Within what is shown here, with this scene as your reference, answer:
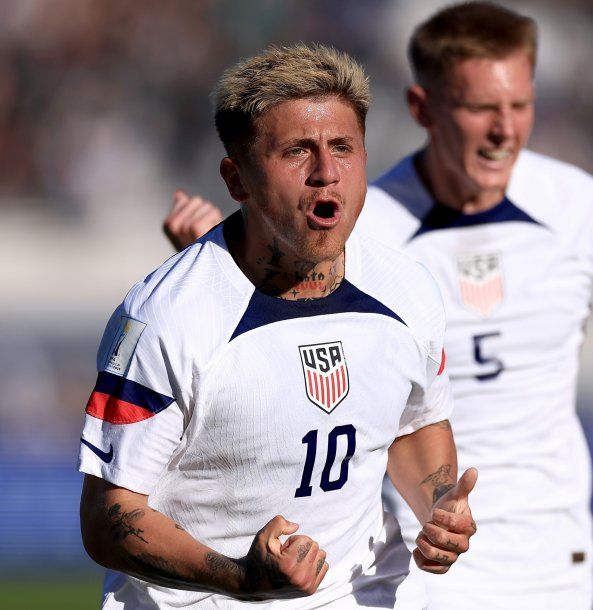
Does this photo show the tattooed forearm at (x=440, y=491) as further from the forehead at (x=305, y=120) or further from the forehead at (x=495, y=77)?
the forehead at (x=495, y=77)

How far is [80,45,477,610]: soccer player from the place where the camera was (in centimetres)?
288

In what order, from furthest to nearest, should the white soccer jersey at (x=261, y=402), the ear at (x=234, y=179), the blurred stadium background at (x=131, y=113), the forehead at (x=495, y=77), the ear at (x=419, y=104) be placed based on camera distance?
the blurred stadium background at (x=131, y=113) → the ear at (x=419, y=104) → the forehead at (x=495, y=77) → the ear at (x=234, y=179) → the white soccer jersey at (x=261, y=402)

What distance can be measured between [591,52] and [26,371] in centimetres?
709

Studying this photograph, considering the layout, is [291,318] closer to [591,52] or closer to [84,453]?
[84,453]

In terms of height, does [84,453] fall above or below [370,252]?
below

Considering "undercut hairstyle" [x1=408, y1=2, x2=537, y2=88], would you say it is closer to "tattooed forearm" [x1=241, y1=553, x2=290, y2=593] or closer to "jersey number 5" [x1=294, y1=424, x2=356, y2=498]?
"jersey number 5" [x1=294, y1=424, x2=356, y2=498]

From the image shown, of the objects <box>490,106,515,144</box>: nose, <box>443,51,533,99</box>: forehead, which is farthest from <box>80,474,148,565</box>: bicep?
<box>443,51,533,99</box>: forehead

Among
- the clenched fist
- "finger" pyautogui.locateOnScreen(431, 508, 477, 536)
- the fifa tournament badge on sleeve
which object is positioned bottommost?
"finger" pyautogui.locateOnScreen(431, 508, 477, 536)

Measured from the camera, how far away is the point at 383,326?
319 centimetres

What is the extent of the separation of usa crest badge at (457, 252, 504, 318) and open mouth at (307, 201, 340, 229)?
65.8 inches

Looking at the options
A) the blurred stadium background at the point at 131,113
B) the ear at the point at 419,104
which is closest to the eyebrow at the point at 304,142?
the ear at the point at 419,104

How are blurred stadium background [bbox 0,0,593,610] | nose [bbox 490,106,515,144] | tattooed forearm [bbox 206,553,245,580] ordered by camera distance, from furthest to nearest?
blurred stadium background [bbox 0,0,593,610] → nose [bbox 490,106,515,144] → tattooed forearm [bbox 206,553,245,580]

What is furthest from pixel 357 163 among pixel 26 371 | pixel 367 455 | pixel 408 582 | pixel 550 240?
pixel 26 371

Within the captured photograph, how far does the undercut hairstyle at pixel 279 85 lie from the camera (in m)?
2.97
